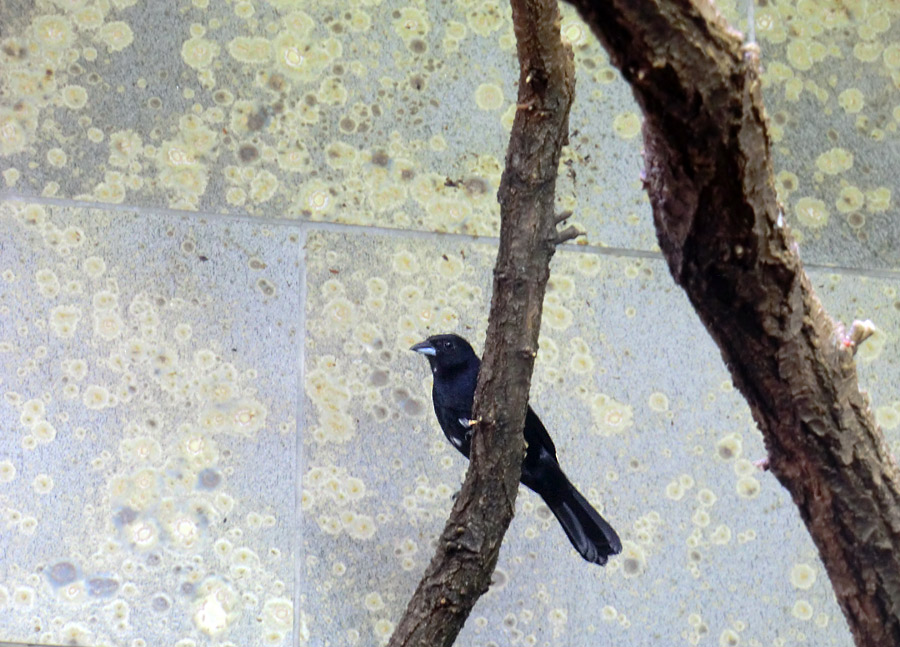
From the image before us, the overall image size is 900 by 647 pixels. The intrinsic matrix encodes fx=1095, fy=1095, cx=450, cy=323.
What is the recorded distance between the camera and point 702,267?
1.29 m

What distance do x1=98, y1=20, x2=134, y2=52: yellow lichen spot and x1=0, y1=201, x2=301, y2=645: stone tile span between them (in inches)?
19.0

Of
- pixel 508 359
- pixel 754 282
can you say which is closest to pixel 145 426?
pixel 508 359

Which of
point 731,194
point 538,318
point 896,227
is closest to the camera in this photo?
point 731,194

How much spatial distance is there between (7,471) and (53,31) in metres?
1.19

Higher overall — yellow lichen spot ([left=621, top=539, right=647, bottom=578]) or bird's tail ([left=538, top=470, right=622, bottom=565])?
bird's tail ([left=538, top=470, right=622, bottom=565])

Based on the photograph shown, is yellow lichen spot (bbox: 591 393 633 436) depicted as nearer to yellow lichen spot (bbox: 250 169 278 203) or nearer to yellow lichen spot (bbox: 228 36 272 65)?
yellow lichen spot (bbox: 250 169 278 203)

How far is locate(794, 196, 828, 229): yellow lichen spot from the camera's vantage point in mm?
3083

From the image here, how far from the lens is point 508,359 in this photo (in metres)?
1.66

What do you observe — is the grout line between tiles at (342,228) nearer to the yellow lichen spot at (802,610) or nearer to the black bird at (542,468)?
the black bird at (542,468)

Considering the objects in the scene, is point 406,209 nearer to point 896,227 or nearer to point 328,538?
point 328,538

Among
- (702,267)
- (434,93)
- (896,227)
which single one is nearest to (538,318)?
(702,267)

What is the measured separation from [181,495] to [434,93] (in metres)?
1.29

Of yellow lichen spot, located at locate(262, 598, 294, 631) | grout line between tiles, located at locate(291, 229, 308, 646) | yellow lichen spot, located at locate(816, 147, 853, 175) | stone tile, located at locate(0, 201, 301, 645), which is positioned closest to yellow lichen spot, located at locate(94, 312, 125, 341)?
stone tile, located at locate(0, 201, 301, 645)

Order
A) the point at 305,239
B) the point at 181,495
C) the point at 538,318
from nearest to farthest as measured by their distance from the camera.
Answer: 1. the point at 538,318
2. the point at 181,495
3. the point at 305,239
